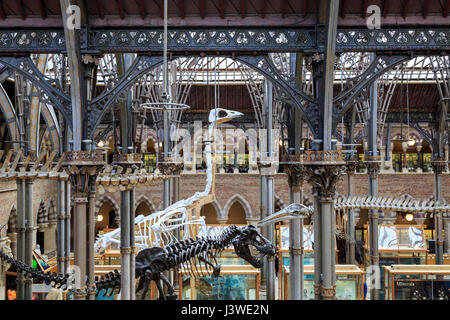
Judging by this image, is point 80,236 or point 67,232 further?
point 67,232

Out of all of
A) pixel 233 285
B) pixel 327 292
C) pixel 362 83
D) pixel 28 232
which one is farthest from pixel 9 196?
pixel 362 83

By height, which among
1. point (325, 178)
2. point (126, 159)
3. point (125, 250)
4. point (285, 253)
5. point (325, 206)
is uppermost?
point (126, 159)

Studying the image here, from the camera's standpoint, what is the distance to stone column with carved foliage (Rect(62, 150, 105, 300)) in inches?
309

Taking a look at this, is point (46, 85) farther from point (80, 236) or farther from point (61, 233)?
point (61, 233)

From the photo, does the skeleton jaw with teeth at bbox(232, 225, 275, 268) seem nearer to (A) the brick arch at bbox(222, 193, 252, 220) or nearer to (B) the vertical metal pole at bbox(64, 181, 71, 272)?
(B) the vertical metal pole at bbox(64, 181, 71, 272)

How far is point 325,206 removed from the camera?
27.0ft

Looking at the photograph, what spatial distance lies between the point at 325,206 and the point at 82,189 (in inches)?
186

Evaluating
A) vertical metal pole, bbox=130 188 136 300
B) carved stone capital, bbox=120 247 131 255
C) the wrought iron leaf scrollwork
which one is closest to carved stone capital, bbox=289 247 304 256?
vertical metal pole, bbox=130 188 136 300

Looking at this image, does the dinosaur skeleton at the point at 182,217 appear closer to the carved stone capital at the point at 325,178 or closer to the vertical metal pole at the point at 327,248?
the carved stone capital at the point at 325,178

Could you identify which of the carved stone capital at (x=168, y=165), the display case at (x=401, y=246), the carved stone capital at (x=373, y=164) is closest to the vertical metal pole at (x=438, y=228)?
the display case at (x=401, y=246)

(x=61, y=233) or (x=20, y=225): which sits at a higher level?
(x=20, y=225)
